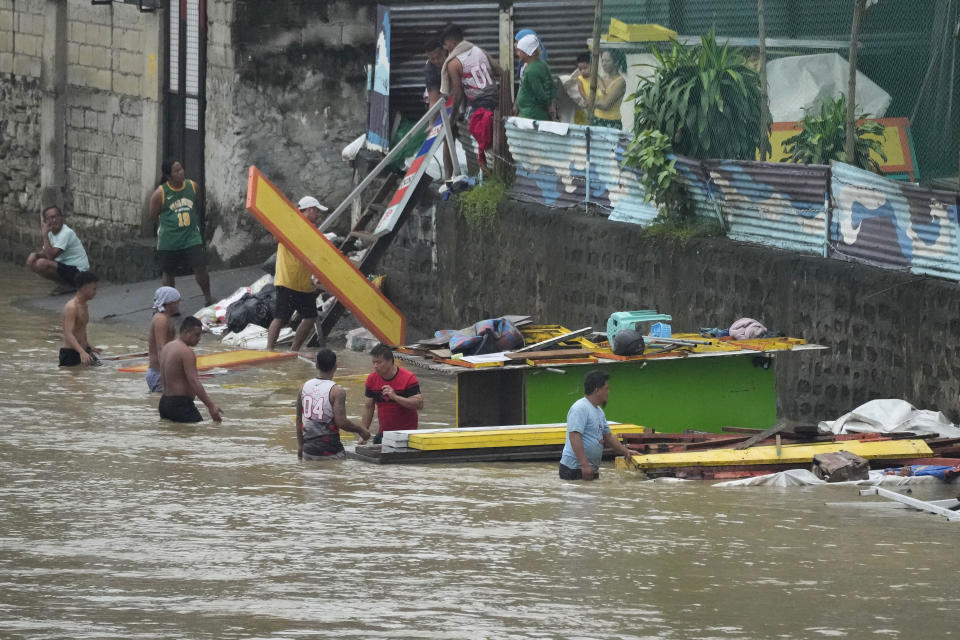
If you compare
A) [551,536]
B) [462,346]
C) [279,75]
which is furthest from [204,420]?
[279,75]

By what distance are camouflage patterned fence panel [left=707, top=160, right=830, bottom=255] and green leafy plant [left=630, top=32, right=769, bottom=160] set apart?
411 mm

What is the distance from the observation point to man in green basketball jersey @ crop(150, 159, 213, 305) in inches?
834

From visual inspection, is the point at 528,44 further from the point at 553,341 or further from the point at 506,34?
the point at 553,341

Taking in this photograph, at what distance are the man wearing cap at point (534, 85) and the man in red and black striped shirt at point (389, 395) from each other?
19.0 feet

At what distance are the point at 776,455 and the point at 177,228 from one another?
34.5 ft

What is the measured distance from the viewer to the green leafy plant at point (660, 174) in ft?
53.0

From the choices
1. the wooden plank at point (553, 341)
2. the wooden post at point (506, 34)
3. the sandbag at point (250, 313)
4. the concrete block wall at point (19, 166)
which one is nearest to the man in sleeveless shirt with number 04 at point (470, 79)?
the wooden post at point (506, 34)

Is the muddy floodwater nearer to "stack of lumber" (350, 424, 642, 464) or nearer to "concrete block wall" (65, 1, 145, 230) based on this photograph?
"stack of lumber" (350, 424, 642, 464)

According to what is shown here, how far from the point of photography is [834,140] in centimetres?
1547

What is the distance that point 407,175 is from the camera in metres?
19.7

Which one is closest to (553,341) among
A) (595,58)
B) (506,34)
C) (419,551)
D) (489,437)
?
(489,437)

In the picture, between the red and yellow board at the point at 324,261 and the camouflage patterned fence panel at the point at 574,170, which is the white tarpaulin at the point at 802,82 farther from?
the red and yellow board at the point at 324,261

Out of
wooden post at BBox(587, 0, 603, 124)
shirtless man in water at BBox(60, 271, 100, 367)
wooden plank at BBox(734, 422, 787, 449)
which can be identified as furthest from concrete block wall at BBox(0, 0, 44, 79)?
wooden plank at BBox(734, 422, 787, 449)

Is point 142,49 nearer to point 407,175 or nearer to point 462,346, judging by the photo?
point 407,175
